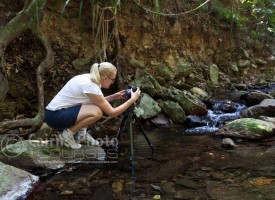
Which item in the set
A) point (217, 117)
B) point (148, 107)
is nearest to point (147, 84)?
point (148, 107)

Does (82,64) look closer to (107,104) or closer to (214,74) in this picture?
(107,104)

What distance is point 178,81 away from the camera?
739 cm

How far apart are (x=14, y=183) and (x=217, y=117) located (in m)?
4.05

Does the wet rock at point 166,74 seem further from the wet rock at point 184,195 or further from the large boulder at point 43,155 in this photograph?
the wet rock at point 184,195

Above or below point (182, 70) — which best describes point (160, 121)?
below

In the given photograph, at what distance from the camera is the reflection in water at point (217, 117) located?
500 centimetres

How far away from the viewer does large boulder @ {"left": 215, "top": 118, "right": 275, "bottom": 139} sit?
4191mm

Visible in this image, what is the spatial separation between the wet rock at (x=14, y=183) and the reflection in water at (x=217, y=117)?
272 cm

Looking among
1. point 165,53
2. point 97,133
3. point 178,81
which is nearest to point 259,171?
point 97,133

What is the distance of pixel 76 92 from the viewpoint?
3.12m

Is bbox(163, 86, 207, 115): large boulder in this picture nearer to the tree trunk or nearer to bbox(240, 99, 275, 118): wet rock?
bbox(240, 99, 275, 118): wet rock

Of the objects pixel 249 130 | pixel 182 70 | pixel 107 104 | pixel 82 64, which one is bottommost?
pixel 249 130

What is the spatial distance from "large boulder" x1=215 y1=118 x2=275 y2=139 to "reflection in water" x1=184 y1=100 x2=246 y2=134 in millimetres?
454

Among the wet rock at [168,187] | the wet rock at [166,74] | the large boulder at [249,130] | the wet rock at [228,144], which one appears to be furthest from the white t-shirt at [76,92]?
the wet rock at [166,74]
